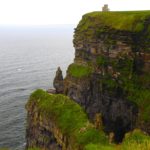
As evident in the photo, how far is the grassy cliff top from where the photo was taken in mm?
90250

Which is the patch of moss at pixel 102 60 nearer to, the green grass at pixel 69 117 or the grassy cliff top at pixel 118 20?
the grassy cliff top at pixel 118 20

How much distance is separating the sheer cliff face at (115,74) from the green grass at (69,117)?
67.4 feet

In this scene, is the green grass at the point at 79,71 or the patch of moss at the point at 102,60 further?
the green grass at the point at 79,71

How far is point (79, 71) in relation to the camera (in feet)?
336

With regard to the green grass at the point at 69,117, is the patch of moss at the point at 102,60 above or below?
above

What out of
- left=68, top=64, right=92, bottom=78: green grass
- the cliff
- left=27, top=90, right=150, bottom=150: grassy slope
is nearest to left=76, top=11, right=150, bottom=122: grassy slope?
the cliff

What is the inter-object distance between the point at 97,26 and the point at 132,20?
12.8 metres

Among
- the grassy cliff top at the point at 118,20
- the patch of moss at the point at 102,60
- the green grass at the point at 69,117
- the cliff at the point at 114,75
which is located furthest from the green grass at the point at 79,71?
the green grass at the point at 69,117

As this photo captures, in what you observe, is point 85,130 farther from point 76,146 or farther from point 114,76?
point 114,76

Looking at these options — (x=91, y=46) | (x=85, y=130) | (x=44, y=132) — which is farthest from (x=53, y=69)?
(x=85, y=130)

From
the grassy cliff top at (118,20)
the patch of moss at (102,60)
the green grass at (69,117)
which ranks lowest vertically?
the green grass at (69,117)

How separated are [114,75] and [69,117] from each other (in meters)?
31.3

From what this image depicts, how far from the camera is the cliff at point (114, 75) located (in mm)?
81312

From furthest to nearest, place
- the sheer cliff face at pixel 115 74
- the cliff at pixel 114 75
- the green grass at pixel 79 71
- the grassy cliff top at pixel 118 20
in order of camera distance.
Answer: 1. the green grass at pixel 79 71
2. the grassy cliff top at pixel 118 20
3. the sheer cliff face at pixel 115 74
4. the cliff at pixel 114 75
